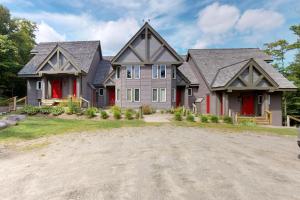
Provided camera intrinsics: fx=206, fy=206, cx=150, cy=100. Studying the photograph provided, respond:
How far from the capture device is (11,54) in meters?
29.4

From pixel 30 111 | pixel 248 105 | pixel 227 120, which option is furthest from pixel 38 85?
pixel 248 105

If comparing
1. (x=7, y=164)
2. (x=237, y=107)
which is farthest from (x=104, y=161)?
(x=237, y=107)

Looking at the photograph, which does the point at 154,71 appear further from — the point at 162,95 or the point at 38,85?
the point at 38,85

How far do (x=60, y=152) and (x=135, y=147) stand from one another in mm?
3225

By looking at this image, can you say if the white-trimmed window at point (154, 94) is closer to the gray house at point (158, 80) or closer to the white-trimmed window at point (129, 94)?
the gray house at point (158, 80)

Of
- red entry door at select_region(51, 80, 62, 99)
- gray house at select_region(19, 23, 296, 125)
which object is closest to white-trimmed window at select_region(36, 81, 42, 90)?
gray house at select_region(19, 23, 296, 125)

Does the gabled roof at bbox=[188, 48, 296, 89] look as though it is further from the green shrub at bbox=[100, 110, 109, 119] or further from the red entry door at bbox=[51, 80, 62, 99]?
the red entry door at bbox=[51, 80, 62, 99]

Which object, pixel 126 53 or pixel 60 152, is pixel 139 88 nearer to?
pixel 126 53

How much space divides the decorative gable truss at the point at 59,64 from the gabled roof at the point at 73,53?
70.7 inches

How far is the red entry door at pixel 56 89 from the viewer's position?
27.7m

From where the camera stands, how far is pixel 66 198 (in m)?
4.55

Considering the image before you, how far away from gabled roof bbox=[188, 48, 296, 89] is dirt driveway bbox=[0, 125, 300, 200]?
601 inches

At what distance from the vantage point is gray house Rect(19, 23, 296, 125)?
22.2 meters

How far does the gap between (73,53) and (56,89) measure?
6.26 meters
